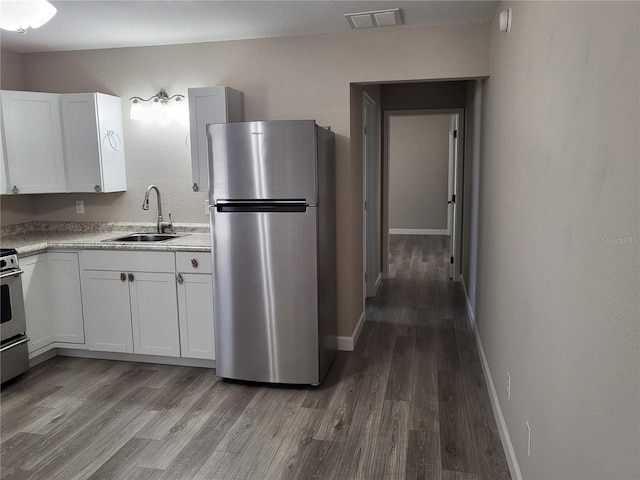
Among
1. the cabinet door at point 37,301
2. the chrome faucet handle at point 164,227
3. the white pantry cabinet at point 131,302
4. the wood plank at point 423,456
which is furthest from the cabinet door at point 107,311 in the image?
the wood plank at point 423,456

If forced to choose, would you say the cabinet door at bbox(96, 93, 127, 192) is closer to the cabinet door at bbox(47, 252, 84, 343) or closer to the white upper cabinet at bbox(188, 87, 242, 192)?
the cabinet door at bbox(47, 252, 84, 343)

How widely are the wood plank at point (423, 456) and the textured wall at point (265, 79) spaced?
4.49ft

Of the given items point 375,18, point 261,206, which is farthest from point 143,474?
point 375,18

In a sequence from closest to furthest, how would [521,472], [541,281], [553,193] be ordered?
[553,193]
[541,281]
[521,472]

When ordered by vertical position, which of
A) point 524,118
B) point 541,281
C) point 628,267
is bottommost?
point 541,281

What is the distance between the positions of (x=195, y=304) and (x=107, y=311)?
0.72 metres

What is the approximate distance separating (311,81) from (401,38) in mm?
717

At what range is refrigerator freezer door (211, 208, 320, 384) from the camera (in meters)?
3.21

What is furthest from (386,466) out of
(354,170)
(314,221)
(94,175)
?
(94,175)

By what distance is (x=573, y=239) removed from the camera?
4.66ft

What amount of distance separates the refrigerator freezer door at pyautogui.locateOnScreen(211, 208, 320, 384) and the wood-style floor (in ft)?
0.62

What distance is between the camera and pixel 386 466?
96.3 inches

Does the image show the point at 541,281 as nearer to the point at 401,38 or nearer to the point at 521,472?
the point at 521,472

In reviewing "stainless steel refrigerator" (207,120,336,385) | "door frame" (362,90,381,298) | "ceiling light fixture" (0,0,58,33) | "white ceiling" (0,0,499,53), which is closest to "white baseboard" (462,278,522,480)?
"stainless steel refrigerator" (207,120,336,385)
